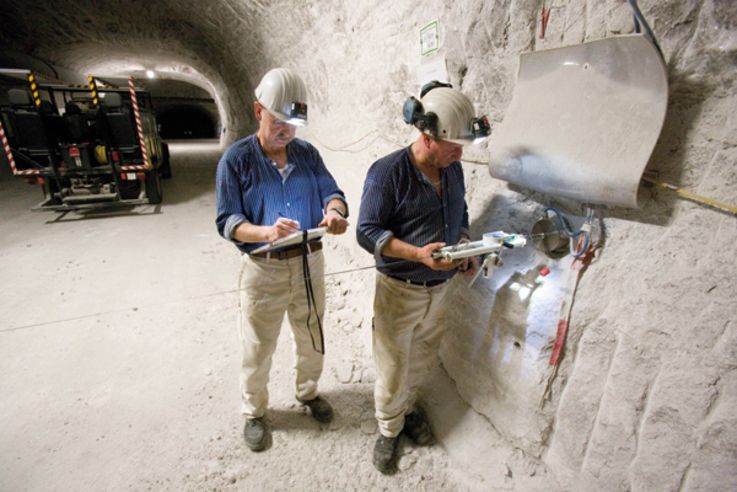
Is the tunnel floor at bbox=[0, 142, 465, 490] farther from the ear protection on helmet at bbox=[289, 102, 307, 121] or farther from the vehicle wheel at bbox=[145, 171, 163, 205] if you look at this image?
the vehicle wheel at bbox=[145, 171, 163, 205]

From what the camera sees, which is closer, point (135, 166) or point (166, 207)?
point (135, 166)

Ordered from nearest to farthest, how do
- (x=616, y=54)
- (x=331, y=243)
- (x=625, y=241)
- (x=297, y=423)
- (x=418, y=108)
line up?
(x=616, y=54)
(x=625, y=241)
(x=418, y=108)
(x=297, y=423)
(x=331, y=243)

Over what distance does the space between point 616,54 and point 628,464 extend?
5.52 feet

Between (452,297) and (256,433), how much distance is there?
1.52 metres

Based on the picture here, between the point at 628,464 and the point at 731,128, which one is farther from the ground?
the point at 731,128

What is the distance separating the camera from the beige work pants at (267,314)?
1.95 meters

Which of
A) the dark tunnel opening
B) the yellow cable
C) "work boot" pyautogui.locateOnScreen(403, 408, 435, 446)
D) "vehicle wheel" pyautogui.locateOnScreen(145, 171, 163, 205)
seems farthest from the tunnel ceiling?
the dark tunnel opening

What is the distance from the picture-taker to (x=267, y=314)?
2.00 metres

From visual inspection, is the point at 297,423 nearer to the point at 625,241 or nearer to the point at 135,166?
the point at 625,241

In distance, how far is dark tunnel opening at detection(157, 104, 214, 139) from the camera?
22.2 metres

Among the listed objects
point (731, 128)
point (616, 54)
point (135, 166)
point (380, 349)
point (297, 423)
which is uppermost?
point (616, 54)

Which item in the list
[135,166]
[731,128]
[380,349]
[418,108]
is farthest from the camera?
[135,166]

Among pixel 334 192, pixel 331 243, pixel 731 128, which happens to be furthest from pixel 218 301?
pixel 731 128

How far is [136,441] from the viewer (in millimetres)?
2162
